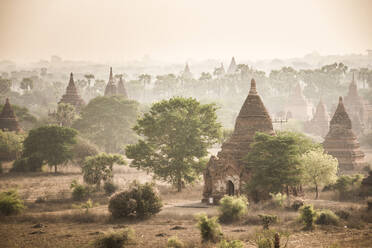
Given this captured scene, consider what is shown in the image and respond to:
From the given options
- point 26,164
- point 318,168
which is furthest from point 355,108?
point 26,164

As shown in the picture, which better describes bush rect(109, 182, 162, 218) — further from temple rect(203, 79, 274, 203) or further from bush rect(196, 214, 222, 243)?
bush rect(196, 214, 222, 243)

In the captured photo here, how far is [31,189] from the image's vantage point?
40.0 metres

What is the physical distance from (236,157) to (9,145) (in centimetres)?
3186

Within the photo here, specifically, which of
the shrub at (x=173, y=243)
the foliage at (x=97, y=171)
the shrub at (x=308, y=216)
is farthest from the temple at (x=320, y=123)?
the shrub at (x=173, y=243)

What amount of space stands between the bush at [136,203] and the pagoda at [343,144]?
25.7 m

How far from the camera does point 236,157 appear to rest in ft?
110

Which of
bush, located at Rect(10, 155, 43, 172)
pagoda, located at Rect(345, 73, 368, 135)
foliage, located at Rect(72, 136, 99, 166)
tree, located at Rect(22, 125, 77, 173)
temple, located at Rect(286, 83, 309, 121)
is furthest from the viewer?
temple, located at Rect(286, 83, 309, 121)

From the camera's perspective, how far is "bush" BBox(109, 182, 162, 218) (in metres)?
28.3

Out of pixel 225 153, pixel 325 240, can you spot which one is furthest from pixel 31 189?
pixel 325 240

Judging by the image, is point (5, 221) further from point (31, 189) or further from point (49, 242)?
point (31, 189)

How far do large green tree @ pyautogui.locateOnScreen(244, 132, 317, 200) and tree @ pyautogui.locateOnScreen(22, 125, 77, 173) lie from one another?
23516mm

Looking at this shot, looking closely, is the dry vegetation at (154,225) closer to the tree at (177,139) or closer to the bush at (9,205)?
the bush at (9,205)

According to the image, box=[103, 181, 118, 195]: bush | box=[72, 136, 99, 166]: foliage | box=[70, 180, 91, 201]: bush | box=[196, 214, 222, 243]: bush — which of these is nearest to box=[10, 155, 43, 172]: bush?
box=[72, 136, 99, 166]: foliage

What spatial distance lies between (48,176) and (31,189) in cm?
789
